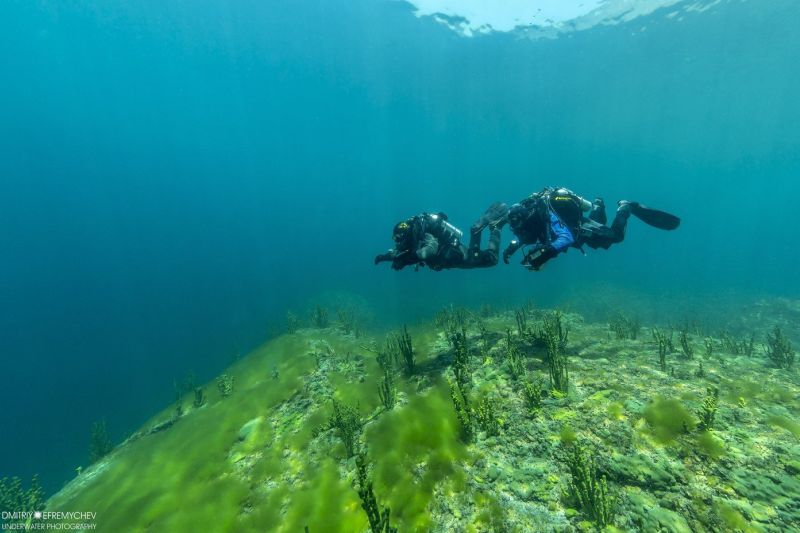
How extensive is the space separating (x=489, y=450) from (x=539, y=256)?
10.6ft

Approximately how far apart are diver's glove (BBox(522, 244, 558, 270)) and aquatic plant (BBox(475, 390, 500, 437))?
2.53 meters

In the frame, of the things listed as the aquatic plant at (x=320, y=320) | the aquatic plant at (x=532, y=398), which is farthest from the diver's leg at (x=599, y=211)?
the aquatic plant at (x=320, y=320)

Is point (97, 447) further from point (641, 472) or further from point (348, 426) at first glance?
point (641, 472)

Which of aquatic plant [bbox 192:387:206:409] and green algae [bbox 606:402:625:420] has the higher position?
green algae [bbox 606:402:625:420]

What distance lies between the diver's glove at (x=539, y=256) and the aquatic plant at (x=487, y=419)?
2.53 metres

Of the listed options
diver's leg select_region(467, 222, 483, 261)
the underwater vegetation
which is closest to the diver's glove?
the underwater vegetation

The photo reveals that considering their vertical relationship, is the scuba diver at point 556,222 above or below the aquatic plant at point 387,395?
above

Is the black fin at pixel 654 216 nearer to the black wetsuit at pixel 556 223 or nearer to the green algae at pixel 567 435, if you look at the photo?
the black wetsuit at pixel 556 223

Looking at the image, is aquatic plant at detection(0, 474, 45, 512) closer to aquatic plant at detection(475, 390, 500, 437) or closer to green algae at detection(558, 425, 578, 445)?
aquatic plant at detection(475, 390, 500, 437)

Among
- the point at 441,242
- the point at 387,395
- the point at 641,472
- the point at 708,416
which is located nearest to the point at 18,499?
the point at 387,395

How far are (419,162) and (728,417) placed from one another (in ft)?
416

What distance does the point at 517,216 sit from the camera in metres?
6.81

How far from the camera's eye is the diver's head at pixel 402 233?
6598 millimetres

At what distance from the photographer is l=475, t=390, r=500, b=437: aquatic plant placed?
4.33 meters
